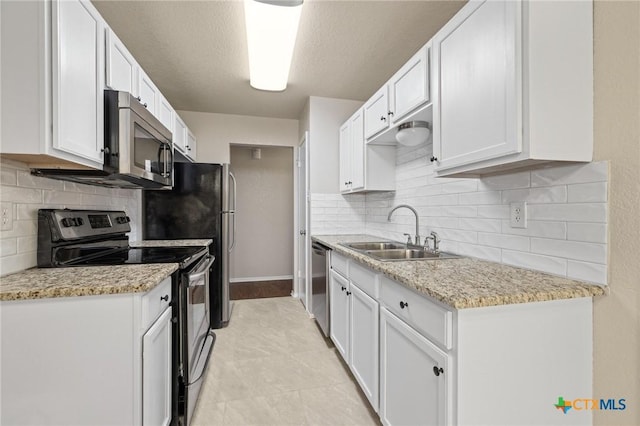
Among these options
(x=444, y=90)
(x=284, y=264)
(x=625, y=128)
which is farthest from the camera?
(x=284, y=264)

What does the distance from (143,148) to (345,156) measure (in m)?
1.86

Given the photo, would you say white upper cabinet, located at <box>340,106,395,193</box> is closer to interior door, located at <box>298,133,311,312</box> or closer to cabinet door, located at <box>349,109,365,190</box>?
cabinet door, located at <box>349,109,365,190</box>

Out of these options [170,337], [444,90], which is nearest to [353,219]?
[444,90]

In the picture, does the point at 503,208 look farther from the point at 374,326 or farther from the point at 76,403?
the point at 76,403

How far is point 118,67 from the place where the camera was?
5.27ft

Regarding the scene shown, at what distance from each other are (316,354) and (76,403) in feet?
5.21

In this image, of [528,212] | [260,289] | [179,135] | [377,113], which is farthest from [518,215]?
[260,289]

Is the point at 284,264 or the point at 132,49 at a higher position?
the point at 132,49

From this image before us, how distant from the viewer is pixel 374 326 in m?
1.56

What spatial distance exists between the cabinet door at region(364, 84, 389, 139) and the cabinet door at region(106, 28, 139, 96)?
1.70 m

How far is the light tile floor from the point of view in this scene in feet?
5.33

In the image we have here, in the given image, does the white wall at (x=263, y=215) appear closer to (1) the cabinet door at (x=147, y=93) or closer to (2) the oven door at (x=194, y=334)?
(1) the cabinet door at (x=147, y=93)

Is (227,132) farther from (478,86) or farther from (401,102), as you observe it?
(478,86)
